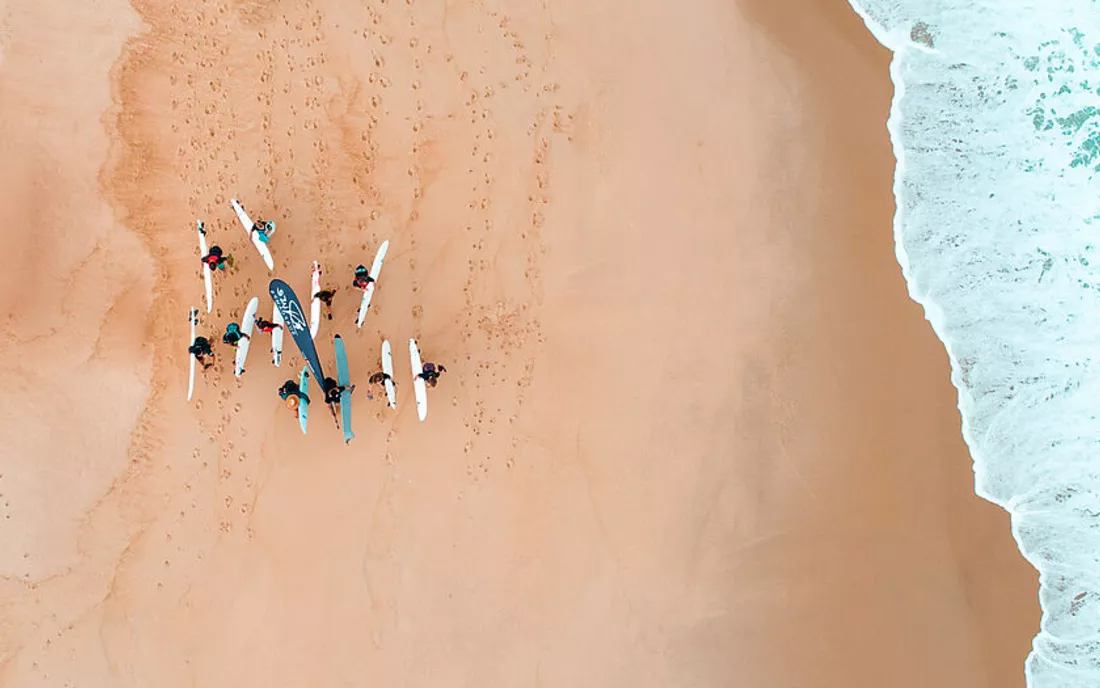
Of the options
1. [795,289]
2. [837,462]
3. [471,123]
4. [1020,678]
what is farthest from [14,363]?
[1020,678]

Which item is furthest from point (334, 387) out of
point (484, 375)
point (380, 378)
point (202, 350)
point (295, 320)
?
point (484, 375)

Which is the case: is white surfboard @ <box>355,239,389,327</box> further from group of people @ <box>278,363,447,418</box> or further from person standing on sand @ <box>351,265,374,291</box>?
group of people @ <box>278,363,447,418</box>

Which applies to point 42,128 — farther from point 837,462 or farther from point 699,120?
point 837,462

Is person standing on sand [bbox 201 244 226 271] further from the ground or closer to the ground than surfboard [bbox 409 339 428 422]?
further from the ground

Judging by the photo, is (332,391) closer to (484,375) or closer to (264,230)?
(484,375)

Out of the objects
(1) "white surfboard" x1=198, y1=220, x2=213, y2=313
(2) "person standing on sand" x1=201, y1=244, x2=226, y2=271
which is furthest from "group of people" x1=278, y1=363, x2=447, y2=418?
(2) "person standing on sand" x1=201, y1=244, x2=226, y2=271

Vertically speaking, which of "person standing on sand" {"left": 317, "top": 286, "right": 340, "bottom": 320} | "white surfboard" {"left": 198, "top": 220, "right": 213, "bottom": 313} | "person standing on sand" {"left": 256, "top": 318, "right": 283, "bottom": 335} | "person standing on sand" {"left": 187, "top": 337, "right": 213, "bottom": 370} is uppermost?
"white surfboard" {"left": 198, "top": 220, "right": 213, "bottom": 313}

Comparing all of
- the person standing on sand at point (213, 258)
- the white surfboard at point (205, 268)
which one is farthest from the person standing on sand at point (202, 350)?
the person standing on sand at point (213, 258)
